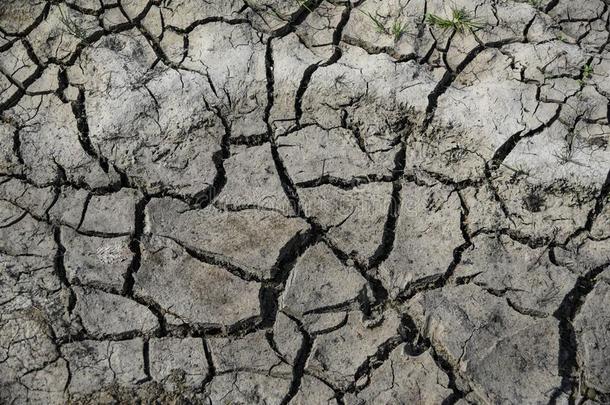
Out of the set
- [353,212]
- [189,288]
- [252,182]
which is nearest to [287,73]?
[252,182]

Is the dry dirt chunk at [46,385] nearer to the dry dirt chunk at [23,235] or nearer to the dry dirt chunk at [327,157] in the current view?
the dry dirt chunk at [23,235]

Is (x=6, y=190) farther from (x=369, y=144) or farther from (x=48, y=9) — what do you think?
(x=369, y=144)

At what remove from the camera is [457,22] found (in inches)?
133

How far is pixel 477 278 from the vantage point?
9.54 feet

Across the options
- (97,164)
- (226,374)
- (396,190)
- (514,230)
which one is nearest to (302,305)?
(226,374)

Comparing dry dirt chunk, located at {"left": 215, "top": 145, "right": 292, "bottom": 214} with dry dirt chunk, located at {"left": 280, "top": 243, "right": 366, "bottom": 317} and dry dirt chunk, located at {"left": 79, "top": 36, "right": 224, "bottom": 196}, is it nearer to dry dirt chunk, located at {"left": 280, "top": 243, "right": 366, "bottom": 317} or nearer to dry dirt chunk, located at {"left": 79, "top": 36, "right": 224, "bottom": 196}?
dry dirt chunk, located at {"left": 79, "top": 36, "right": 224, "bottom": 196}

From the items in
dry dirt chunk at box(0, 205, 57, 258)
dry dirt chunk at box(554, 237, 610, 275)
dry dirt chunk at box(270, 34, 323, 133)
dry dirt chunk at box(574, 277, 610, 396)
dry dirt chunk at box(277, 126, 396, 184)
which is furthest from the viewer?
dry dirt chunk at box(270, 34, 323, 133)

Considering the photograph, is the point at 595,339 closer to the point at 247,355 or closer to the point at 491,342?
the point at 491,342

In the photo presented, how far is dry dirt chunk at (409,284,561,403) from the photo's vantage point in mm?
2699

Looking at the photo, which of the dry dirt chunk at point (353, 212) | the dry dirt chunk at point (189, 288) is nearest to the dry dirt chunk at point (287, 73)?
the dry dirt chunk at point (353, 212)

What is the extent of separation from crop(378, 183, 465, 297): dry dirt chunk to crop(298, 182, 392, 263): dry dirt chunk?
0.27 feet

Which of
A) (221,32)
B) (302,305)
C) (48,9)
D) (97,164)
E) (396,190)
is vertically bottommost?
(302,305)

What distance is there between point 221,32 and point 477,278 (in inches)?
66.3

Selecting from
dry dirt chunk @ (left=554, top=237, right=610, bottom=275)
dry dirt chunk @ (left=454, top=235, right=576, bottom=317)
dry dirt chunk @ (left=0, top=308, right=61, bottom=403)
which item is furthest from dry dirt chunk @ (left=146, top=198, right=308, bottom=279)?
dry dirt chunk @ (left=554, top=237, right=610, bottom=275)
